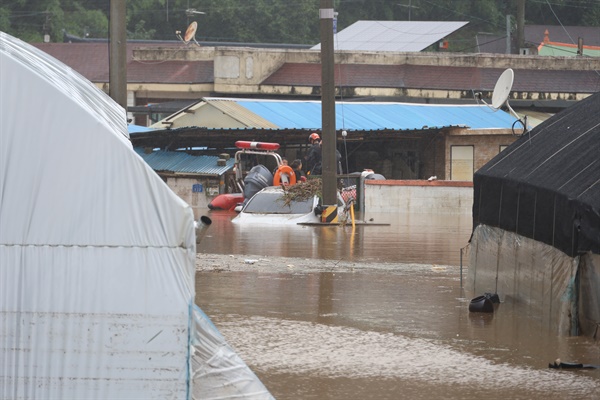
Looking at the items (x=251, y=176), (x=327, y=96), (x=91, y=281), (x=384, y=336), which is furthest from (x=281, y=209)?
(x=91, y=281)

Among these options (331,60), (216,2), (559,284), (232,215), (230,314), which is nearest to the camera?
(559,284)

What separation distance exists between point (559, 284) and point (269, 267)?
619 cm

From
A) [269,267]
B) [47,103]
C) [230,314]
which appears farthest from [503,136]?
[47,103]

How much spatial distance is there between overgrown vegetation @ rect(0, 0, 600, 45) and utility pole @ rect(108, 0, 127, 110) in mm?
53030

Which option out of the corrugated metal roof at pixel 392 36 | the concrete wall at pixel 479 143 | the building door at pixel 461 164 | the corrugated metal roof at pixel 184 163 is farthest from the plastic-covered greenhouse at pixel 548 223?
the corrugated metal roof at pixel 392 36

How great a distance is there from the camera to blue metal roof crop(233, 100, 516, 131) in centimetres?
3694

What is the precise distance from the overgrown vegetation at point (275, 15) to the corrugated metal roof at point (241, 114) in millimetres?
35391

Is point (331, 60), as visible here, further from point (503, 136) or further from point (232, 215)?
point (503, 136)

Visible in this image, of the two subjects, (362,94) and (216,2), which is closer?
(362,94)

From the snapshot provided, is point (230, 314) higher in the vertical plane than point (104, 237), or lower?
lower

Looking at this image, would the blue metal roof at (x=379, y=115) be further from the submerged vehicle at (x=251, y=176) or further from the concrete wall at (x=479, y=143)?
the submerged vehicle at (x=251, y=176)

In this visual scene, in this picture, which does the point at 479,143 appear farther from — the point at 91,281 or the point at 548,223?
the point at 91,281

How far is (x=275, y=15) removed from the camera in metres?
73.2

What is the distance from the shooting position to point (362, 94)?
152 ft
